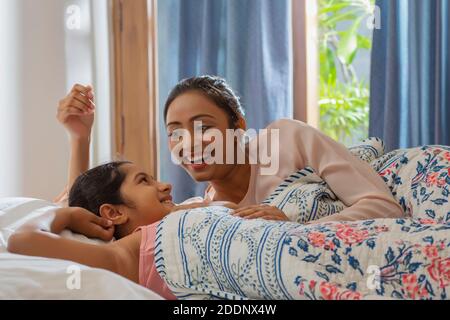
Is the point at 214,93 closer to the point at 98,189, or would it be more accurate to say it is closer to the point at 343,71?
the point at 98,189

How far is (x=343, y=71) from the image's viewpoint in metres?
3.74

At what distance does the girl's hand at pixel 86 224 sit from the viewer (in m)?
1.40

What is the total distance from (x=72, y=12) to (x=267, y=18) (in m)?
0.79

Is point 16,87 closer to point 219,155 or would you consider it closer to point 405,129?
point 219,155

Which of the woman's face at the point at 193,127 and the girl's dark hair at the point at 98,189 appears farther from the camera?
the woman's face at the point at 193,127

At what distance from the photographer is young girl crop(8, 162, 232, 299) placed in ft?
3.99

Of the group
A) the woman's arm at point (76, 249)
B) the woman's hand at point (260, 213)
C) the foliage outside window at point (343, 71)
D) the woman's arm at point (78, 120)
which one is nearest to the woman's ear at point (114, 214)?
the woman's arm at point (76, 249)

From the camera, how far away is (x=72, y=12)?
274cm

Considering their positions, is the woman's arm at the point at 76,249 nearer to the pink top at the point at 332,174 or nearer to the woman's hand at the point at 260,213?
the woman's hand at the point at 260,213

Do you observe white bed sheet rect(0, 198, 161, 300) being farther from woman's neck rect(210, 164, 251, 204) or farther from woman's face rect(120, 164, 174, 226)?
woman's neck rect(210, 164, 251, 204)

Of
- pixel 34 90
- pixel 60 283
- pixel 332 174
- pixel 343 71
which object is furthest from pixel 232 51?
pixel 60 283

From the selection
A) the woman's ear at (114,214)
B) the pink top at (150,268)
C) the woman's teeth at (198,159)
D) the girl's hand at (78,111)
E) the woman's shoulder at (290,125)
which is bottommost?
the pink top at (150,268)

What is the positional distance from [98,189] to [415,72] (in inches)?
63.8

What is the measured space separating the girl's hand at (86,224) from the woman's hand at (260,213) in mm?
293
